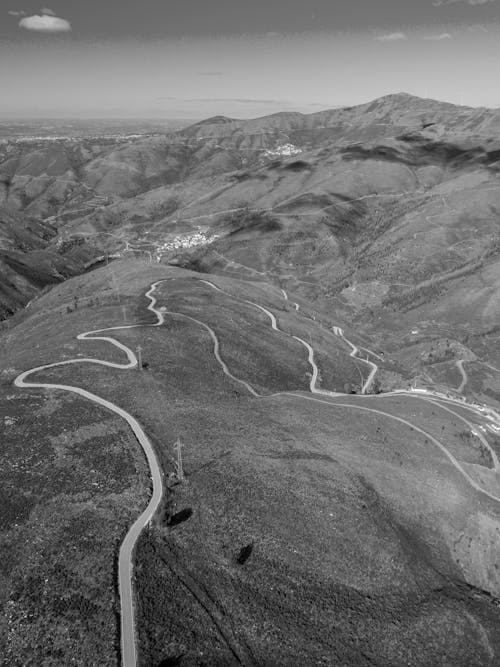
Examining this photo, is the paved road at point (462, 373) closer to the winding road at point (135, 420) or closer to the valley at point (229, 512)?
the winding road at point (135, 420)

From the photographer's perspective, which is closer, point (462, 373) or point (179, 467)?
point (179, 467)

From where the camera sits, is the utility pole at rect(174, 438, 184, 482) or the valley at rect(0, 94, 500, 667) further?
the utility pole at rect(174, 438, 184, 482)

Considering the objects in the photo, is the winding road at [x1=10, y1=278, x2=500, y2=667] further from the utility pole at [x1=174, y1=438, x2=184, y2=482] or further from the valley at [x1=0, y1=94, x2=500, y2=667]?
the utility pole at [x1=174, y1=438, x2=184, y2=482]

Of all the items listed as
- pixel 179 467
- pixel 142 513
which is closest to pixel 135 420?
pixel 179 467

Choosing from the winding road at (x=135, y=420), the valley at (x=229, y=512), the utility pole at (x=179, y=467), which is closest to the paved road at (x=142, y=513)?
the winding road at (x=135, y=420)

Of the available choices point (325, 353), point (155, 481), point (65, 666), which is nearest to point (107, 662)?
point (65, 666)

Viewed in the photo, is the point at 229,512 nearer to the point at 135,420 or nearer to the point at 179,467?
the point at 179,467

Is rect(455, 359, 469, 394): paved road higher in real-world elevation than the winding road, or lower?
lower

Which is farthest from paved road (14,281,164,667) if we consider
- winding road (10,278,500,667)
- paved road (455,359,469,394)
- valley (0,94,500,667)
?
paved road (455,359,469,394)
